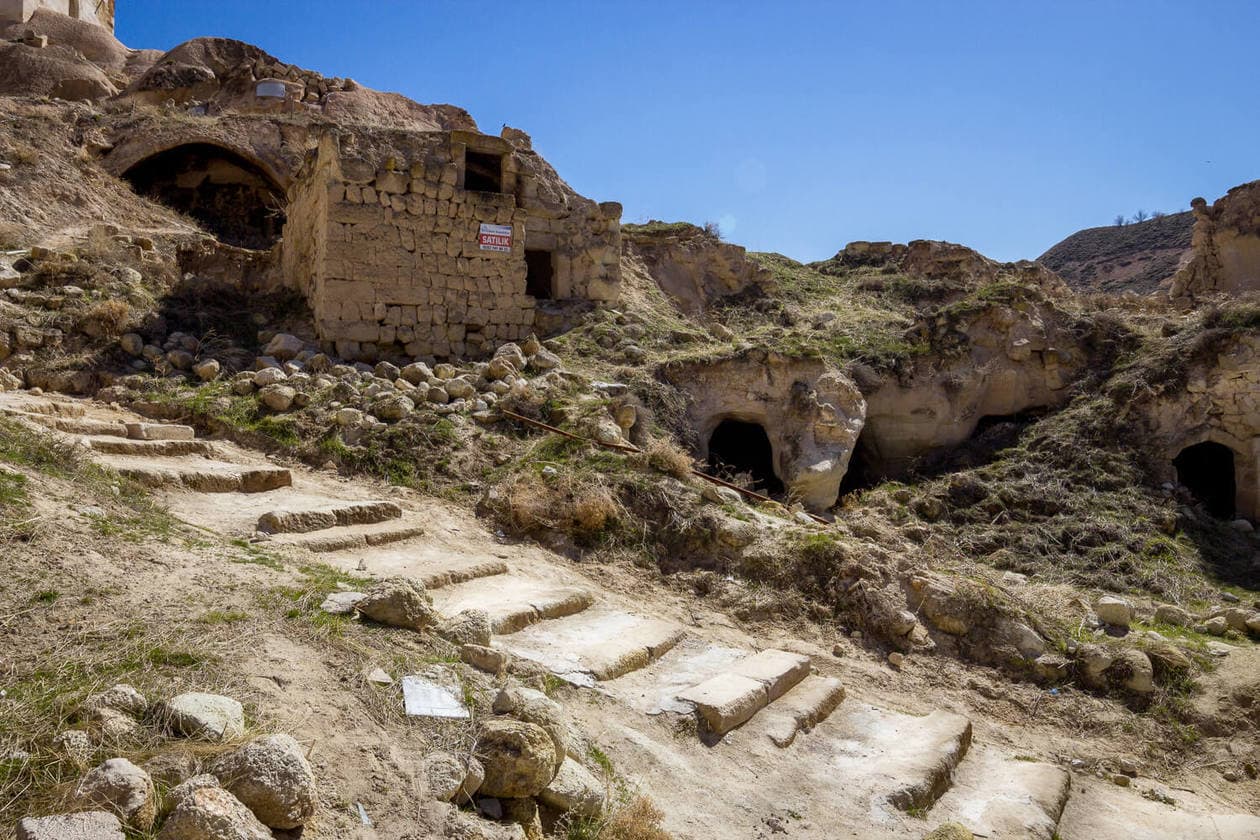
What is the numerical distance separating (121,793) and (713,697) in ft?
8.91

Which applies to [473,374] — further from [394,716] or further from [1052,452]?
[1052,452]

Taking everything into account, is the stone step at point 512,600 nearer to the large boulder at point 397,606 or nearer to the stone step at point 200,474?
the large boulder at point 397,606

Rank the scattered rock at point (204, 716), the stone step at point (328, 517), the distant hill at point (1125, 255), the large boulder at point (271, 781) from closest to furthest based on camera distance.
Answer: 1. the large boulder at point (271, 781)
2. the scattered rock at point (204, 716)
3. the stone step at point (328, 517)
4. the distant hill at point (1125, 255)

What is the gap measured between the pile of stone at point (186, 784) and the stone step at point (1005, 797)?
9.52 feet

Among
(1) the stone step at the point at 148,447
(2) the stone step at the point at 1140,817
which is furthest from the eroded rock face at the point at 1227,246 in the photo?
(1) the stone step at the point at 148,447

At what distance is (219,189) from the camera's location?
17.3 metres

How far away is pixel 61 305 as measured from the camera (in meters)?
8.84

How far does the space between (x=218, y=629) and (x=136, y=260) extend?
27.5ft

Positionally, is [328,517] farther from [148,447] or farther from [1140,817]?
[1140,817]

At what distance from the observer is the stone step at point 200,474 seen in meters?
5.65

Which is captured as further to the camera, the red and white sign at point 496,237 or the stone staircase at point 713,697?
the red and white sign at point 496,237

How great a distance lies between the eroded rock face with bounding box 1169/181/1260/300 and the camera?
55.2 feet

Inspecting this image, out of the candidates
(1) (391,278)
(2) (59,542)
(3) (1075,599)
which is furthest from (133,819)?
(1) (391,278)

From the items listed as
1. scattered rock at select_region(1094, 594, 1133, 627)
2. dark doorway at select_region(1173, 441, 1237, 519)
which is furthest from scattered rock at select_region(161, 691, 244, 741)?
dark doorway at select_region(1173, 441, 1237, 519)
